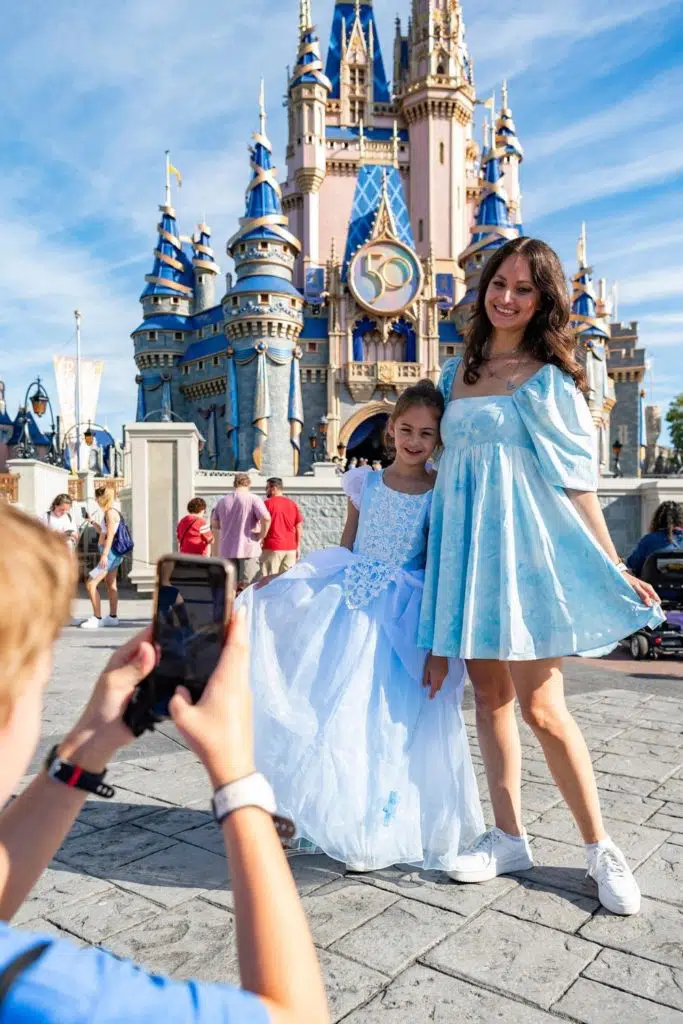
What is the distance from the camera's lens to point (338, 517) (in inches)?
518

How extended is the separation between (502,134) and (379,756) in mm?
44463

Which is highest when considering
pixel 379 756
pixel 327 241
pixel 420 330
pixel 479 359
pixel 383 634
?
pixel 327 241

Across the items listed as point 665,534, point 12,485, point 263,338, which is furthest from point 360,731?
point 263,338

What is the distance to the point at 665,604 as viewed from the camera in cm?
689

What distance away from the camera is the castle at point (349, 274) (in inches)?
1178

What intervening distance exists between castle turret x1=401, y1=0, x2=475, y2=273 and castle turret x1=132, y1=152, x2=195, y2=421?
11414 millimetres

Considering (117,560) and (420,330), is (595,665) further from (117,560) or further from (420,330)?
(420,330)

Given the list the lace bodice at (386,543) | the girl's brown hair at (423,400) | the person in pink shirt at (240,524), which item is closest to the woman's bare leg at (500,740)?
the lace bodice at (386,543)

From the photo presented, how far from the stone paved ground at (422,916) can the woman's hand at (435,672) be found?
0.56 meters

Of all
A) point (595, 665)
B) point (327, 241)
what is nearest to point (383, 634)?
point (595, 665)

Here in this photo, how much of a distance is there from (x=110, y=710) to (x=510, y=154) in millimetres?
45033

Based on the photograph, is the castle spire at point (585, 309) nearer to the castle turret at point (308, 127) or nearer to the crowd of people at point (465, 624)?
the castle turret at point (308, 127)

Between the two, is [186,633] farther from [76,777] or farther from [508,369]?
[508,369]

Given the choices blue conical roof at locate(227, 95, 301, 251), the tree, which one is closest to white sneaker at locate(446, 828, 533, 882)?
blue conical roof at locate(227, 95, 301, 251)
